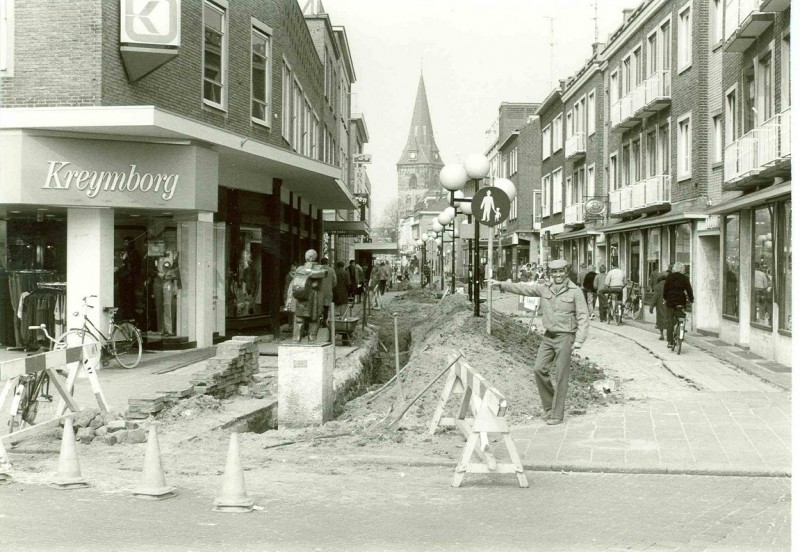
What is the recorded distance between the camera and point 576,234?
38.2 m

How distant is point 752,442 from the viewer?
9.02 meters

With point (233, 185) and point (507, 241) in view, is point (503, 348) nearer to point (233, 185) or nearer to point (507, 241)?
point (233, 185)

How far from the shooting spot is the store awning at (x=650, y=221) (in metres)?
23.5

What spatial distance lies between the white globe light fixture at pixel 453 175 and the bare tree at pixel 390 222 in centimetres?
9416

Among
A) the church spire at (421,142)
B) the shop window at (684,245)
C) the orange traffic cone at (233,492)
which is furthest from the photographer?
the church spire at (421,142)

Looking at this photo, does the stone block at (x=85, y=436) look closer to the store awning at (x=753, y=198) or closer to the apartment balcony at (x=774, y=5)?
the store awning at (x=753, y=198)

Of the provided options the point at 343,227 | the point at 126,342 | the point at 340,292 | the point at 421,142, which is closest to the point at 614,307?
the point at 340,292

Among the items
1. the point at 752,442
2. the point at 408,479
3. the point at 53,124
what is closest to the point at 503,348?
the point at 752,442

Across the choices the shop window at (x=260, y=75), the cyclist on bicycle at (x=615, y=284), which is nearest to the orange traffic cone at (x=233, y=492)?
the shop window at (x=260, y=75)

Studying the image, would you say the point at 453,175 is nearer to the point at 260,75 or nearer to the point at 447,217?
the point at 260,75

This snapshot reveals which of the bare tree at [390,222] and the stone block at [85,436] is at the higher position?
the bare tree at [390,222]

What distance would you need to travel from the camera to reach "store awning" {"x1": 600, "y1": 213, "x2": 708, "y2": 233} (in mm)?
23453

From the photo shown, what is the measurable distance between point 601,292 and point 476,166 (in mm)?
10487

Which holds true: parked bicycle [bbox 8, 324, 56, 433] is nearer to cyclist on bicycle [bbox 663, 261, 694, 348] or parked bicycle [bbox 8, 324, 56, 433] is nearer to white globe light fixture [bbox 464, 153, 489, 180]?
white globe light fixture [bbox 464, 153, 489, 180]
